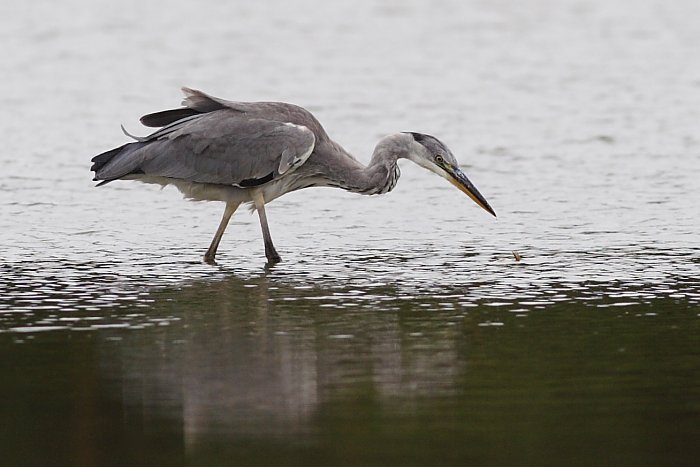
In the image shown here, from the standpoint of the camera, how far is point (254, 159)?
40.4ft

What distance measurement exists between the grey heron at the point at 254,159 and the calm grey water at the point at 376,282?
1.70 feet

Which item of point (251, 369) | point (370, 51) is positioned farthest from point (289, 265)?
point (370, 51)

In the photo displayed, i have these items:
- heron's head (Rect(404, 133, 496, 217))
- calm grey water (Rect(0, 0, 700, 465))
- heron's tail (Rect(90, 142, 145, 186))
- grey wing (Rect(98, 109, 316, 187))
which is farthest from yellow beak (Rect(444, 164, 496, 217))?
heron's tail (Rect(90, 142, 145, 186))

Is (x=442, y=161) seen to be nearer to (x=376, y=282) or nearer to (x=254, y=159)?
(x=254, y=159)

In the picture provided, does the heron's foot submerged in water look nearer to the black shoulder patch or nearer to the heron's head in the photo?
the black shoulder patch

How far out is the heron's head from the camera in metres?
12.5

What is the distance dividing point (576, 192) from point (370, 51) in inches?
425

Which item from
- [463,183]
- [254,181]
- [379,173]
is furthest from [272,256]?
[463,183]

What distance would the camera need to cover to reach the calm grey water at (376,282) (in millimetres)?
7621

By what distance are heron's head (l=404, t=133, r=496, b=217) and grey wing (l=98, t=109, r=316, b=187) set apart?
0.89m

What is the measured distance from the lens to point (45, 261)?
12.0 m

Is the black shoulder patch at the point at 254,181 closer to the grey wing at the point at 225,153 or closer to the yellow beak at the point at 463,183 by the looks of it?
the grey wing at the point at 225,153

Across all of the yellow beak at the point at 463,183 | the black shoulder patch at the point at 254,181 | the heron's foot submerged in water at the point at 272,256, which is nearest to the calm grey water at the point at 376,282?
the heron's foot submerged in water at the point at 272,256

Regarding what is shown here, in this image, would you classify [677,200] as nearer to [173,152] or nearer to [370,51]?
[173,152]
